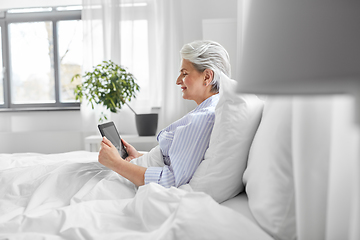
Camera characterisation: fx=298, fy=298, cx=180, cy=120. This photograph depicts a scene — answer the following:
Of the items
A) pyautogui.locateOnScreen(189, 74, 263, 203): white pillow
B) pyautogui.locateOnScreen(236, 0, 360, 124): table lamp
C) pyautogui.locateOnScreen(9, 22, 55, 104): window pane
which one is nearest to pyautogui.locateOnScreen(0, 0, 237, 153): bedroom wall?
pyautogui.locateOnScreen(9, 22, 55, 104): window pane

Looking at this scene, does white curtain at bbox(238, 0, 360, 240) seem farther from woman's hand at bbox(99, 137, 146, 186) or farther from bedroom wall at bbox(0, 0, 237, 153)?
bedroom wall at bbox(0, 0, 237, 153)

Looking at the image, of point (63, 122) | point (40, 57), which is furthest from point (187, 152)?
point (40, 57)

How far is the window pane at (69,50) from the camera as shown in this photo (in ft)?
12.4

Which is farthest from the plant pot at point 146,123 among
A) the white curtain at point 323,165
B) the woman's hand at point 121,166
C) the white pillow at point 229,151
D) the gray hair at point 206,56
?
the white curtain at point 323,165

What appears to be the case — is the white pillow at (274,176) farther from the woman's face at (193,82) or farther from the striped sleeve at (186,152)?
the woman's face at (193,82)

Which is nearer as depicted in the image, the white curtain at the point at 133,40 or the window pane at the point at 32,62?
the white curtain at the point at 133,40

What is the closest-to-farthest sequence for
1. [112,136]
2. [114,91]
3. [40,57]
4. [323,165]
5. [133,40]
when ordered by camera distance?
[323,165] → [112,136] → [114,91] → [133,40] → [40,57]

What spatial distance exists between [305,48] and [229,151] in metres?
0.69

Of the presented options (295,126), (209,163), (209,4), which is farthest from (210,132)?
(209,4)

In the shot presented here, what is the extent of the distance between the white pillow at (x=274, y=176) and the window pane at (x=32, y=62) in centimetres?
359

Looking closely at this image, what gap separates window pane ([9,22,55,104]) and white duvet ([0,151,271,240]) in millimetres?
2946

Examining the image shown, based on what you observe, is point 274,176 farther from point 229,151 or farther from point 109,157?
point 109,157

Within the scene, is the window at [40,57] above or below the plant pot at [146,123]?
above

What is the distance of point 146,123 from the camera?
2.90 m
